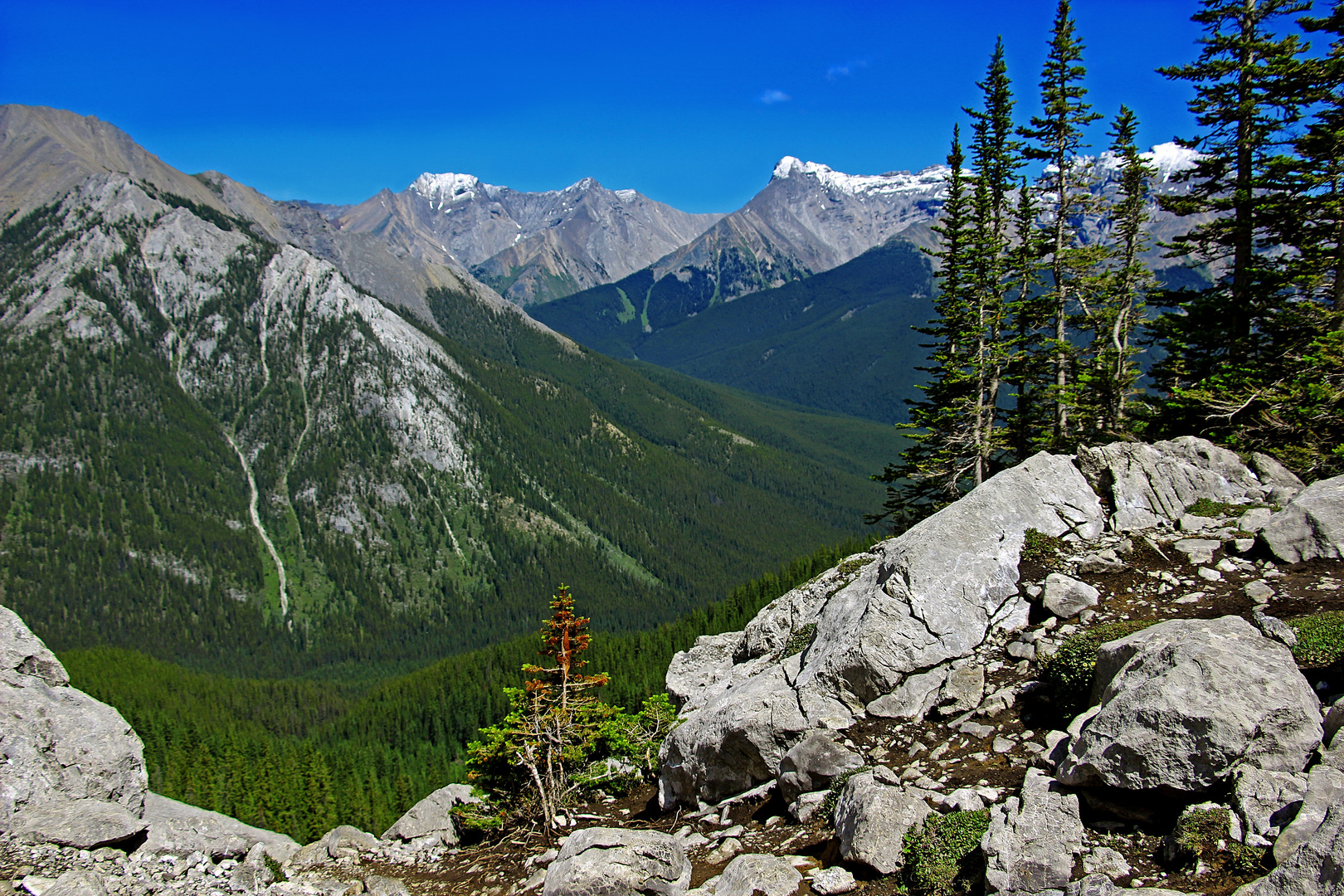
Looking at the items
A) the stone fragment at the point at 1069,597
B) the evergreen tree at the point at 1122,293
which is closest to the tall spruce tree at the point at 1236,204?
the evergreen tree at the point at 1122,293

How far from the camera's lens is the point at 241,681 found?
178m

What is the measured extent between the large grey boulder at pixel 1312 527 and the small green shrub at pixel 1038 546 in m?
5.31

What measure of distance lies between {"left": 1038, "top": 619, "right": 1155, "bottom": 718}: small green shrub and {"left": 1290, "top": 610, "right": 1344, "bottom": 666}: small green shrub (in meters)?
3.24

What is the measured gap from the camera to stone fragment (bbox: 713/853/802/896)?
14.7m

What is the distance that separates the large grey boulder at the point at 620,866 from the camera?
15.6 m

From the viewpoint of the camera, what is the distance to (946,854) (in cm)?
1399

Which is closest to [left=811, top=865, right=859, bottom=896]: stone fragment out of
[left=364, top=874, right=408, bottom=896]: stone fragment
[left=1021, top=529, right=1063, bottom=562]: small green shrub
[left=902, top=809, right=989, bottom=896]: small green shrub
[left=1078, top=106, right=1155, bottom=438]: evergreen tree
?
[left=902, top=809, right=989, bottom=896]: small green shrub

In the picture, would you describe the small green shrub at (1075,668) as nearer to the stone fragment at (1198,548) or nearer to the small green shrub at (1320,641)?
the small green shrub at (1320,641)

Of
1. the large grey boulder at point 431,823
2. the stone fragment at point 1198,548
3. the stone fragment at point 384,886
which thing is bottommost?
the large grey boulder at point 431,823

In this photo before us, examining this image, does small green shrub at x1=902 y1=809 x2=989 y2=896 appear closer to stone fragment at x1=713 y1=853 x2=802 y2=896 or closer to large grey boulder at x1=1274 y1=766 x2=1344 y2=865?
stone fragment at x1=713 y1=853 x2=802 y2=896

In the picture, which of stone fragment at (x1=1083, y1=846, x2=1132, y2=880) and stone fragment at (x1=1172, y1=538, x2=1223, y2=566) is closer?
stone fragment at (x1=1083, y1=846, x2=1132, y2=880)

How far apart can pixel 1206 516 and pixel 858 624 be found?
485 inches

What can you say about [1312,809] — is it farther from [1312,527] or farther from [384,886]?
[384,886]

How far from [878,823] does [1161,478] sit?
1748 centimetres
